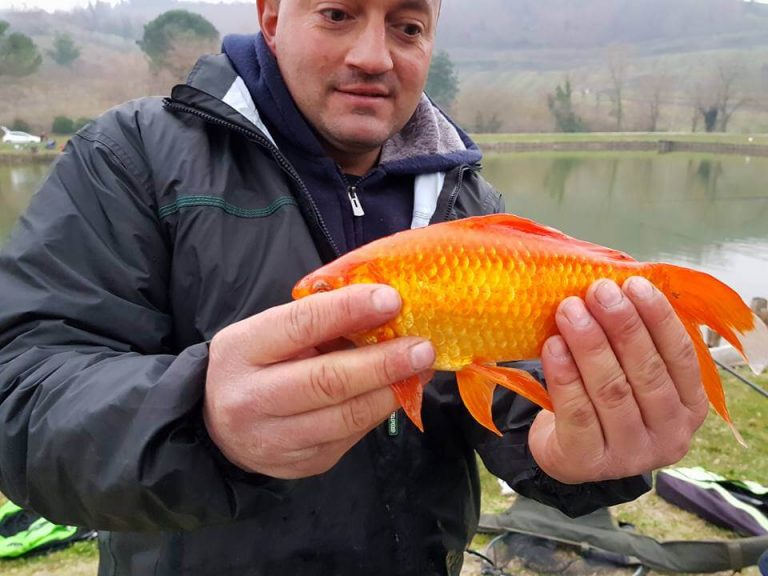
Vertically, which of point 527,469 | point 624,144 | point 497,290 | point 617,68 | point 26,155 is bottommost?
point 624,144

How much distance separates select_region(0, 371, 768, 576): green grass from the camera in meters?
3.16

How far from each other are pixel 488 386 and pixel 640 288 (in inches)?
16.3

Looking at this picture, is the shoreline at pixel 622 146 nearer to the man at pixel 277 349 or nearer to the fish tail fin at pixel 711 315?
the man at pixel 277 349

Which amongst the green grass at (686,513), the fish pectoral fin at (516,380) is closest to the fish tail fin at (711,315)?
the fish pectoral fin at (516,380)

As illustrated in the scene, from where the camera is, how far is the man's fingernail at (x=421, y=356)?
116 centimetres

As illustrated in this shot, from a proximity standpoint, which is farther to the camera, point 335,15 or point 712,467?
point 712,467

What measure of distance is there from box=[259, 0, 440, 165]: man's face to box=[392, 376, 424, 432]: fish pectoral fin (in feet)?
2.97

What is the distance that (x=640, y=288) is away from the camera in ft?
4.28

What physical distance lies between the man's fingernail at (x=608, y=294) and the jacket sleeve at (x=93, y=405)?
0.78m

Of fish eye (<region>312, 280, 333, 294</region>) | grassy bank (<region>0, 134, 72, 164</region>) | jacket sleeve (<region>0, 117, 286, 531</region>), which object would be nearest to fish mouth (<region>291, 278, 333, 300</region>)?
fish eye (<region>312, 280, 333, 294</region>)

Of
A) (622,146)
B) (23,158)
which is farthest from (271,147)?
(622,146)

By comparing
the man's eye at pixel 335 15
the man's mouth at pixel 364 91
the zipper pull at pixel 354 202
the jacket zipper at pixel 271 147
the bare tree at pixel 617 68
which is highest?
the bare tree at pixel 617 68

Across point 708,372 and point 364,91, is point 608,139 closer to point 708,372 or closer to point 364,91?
point 364,91

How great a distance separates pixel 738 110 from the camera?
72.1m
